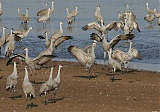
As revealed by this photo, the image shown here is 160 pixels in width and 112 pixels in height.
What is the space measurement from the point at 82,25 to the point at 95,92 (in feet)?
60.4

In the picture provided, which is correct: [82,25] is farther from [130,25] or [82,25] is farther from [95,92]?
[95,92]

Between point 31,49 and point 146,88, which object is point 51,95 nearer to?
point 146,88

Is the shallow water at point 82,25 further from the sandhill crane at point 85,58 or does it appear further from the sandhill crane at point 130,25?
the sandhill crane at point 85,58

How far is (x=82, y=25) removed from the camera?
3256 centimetres

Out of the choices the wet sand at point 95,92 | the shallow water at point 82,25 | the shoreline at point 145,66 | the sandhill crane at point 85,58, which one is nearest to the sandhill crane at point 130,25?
the shallow water at point 82,25

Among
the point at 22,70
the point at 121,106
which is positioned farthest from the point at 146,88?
the point at 22,70

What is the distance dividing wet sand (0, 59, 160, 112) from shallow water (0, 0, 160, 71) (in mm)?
3091

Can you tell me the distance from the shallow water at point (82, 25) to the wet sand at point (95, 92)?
10.1 ft

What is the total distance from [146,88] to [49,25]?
18839mm

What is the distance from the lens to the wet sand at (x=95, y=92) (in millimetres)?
12518

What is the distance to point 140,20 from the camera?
3594 centimetres

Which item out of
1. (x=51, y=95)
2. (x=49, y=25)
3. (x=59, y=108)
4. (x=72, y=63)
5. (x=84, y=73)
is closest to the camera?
(x=59, y=108)

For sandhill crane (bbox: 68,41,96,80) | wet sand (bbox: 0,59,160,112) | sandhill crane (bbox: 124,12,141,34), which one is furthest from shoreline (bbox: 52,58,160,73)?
sandhill crane (bbox: 124,12,141,34)

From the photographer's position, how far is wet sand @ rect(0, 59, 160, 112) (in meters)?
12.5
